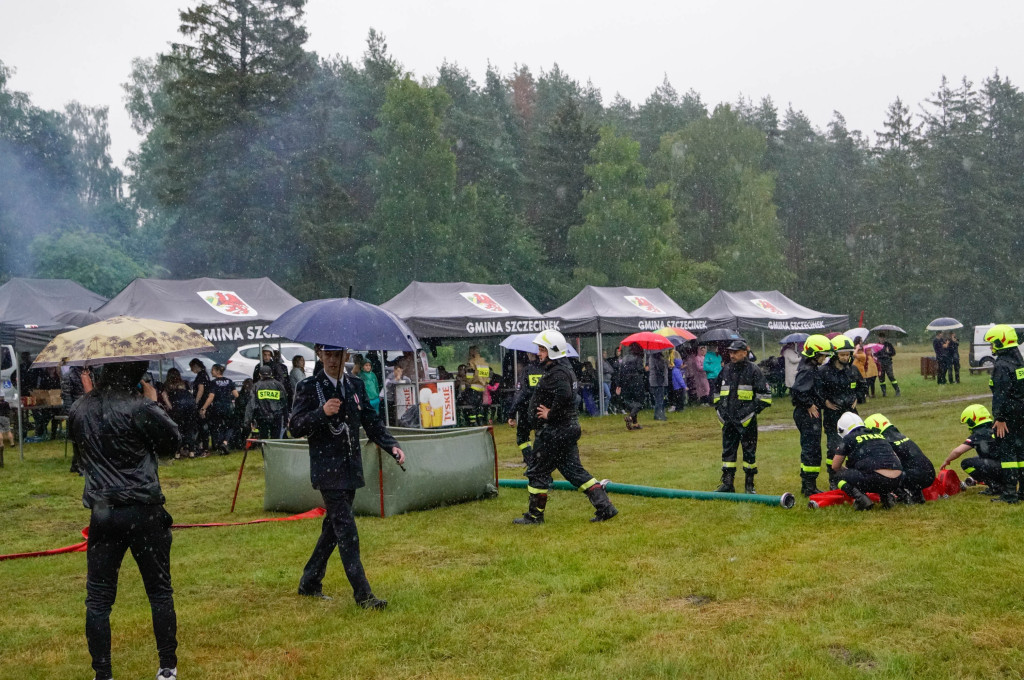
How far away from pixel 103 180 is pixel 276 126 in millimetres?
32447

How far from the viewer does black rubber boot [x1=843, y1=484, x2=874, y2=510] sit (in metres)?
9.05

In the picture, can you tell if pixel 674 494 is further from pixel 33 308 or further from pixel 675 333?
pixel 33 308

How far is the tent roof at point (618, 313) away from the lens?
2266 cm

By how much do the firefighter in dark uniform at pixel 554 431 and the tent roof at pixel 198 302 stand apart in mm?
9788

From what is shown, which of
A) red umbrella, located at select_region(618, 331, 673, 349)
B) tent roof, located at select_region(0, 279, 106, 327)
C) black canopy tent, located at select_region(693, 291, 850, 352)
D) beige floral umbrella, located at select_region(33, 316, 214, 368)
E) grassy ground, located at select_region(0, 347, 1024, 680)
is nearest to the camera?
beige floral umbrella, located at select_region(33, 316, 214, 368)

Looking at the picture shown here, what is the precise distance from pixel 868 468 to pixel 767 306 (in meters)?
19.6

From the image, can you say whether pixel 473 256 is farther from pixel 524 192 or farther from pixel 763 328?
pixel 763 328

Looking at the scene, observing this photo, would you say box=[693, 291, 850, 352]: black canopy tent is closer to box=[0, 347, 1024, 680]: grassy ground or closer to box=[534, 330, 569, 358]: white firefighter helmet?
box=[0, 347, 1024, 680]: grassy ground

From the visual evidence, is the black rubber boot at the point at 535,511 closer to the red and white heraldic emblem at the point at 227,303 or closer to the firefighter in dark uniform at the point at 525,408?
the firefighter in dark uniform at the point at 525,408

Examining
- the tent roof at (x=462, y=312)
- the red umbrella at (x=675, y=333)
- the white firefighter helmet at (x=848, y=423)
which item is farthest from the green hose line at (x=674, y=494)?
the red umbrella at (x=675, y=333)

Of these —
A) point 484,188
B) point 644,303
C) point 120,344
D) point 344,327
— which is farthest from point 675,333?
point 484,188

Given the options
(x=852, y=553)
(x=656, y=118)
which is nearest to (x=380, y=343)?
(x=852, y=553)

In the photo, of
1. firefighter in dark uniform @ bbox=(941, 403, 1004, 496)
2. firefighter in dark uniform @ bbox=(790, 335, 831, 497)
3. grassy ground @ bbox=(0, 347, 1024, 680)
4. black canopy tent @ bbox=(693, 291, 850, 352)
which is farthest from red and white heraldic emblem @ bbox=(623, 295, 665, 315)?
firefighter in dark uniform @ bbox=(941, 403, 1004, 496)

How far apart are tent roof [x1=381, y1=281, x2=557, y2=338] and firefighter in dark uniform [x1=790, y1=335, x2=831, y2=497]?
10.6 m
